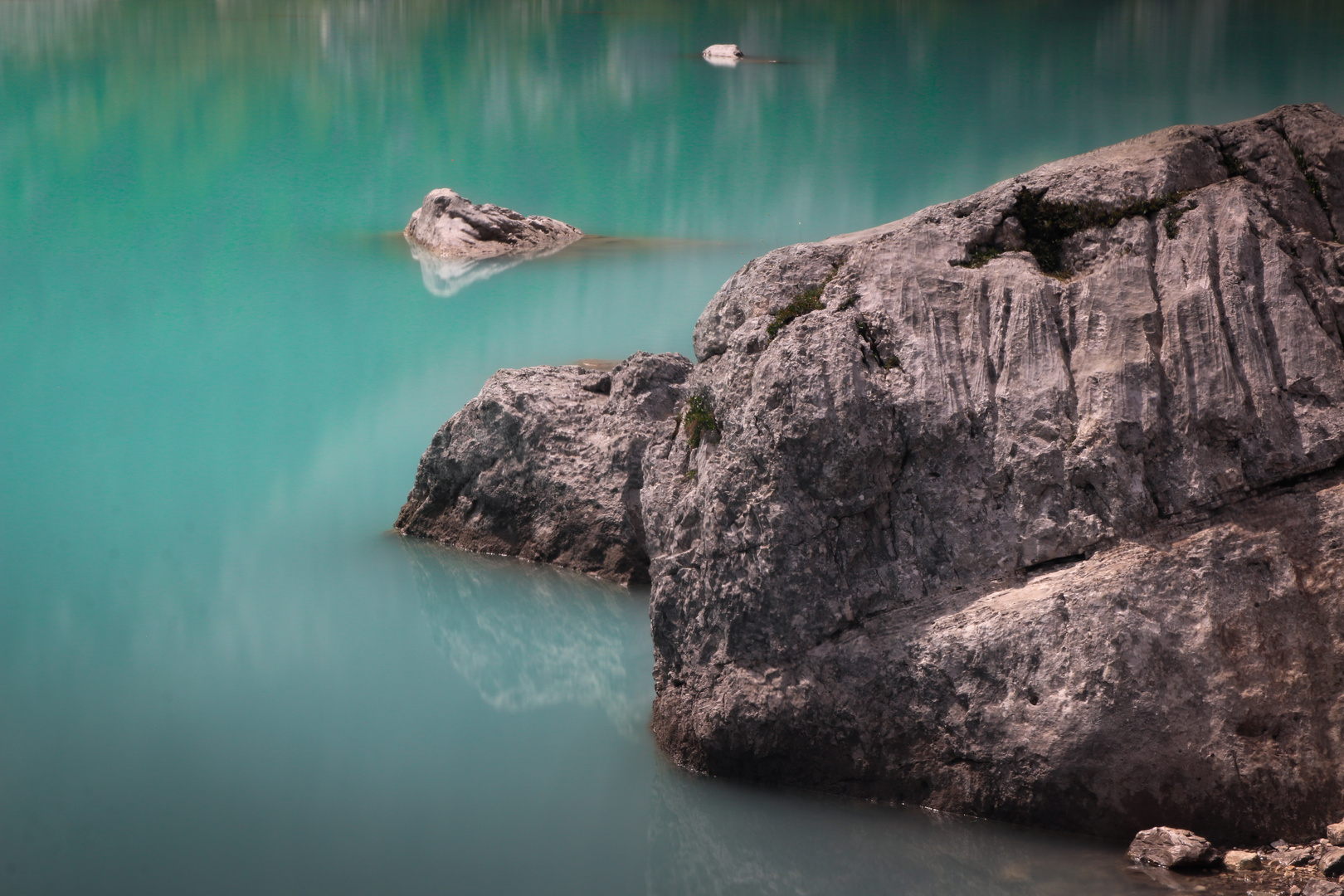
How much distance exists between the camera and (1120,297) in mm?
8250

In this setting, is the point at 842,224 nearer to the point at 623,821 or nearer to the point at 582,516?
the point at 582,516

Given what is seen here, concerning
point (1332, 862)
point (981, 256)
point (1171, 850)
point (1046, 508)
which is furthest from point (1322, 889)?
point (981, 256)

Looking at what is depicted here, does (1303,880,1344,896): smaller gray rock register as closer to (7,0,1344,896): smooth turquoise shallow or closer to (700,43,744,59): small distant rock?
(7,0,1344,896): smooth turquoise shallow

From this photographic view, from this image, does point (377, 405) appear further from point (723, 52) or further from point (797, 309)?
point (723, 52)

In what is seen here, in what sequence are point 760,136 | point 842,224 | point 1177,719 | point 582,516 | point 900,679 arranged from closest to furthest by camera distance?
1. point 1177,719
2. point 900,679
3. point 582,516
4. point 842,224
5. point 760,136

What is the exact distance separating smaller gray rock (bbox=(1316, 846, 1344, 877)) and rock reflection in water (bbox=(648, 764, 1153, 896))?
1036 millimetres

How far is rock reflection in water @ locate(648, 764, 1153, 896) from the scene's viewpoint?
7121mm

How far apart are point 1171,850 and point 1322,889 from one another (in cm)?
82

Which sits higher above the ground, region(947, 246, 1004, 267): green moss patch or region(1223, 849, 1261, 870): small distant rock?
region(947, 246, 1004, 267): green moss patch

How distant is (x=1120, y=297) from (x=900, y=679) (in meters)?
3.28

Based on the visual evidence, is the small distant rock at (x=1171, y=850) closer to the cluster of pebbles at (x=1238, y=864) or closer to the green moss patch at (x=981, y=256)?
the cluster of pebbles at (x=1238, y=864)

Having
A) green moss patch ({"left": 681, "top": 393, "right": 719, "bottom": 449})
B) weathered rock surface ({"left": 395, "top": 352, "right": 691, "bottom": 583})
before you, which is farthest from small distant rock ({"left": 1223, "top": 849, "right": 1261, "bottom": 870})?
weathered rock surface ({"left": 395, "top": 352, "right": 691, "bottom": 583})

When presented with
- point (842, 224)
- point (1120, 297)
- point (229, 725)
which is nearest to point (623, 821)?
point (229, 725)

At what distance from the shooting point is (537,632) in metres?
10.9
